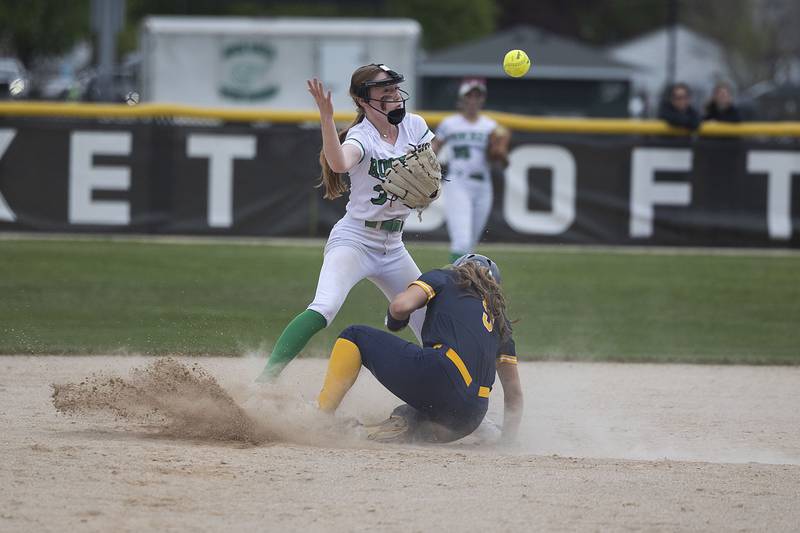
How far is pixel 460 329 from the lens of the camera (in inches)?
222

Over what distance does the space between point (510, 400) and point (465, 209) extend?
6.41 meters

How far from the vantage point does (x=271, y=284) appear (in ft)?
39.0

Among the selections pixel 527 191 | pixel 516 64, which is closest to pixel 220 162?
pixel 527 191

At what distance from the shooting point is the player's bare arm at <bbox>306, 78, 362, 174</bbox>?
579cm

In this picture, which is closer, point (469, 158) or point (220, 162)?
point (469, 158)

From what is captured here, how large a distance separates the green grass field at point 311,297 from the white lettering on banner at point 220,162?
535mm

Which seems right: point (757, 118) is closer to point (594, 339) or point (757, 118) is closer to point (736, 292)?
point (736, 292)

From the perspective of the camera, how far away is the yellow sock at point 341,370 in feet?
18.8

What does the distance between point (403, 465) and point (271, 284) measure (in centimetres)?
666

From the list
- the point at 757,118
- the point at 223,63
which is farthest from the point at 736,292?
the point at 757,118

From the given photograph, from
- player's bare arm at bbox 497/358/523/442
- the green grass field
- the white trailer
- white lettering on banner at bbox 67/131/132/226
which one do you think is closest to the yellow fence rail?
white lettering on banner at bbox 67/131/132/226

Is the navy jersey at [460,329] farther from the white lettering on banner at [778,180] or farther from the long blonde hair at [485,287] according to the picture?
the white lettering on banner at [778,180]

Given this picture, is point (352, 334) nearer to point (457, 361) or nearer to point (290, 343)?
point (290, 343)

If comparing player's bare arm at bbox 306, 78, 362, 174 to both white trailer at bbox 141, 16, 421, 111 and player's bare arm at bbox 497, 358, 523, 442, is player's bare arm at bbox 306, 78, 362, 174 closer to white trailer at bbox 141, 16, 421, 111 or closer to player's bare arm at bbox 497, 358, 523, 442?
player's bare arm at bbox 497, 358, 523, 442
